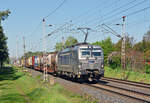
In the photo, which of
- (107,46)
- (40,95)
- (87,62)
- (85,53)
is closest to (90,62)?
(87,62)

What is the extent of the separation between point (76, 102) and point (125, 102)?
265 cm

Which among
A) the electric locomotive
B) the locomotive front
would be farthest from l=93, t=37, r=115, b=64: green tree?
the locomotive front

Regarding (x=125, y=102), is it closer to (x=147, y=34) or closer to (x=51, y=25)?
(x=51, y=25)

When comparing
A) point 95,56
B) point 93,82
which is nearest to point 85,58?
point 95,56

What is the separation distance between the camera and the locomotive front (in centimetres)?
2152

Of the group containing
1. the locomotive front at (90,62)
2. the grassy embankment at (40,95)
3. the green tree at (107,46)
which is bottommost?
the grassy embankment at (40,95)

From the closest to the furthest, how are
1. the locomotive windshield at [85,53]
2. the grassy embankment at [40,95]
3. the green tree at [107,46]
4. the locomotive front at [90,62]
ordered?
the grassy embankment at [40,95] < the locomotive front at [90,62] < the locomotive windshield at [85,53] < the green tree at [107,46]

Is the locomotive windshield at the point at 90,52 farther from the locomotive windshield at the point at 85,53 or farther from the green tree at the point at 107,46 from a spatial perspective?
the green tree at the point at 107,46

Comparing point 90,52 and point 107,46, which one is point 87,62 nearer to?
point 90,52

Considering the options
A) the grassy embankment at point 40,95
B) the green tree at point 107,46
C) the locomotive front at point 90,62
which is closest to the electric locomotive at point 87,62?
the locomotive front at point 90,62

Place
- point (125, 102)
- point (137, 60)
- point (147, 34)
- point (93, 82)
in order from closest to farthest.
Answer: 1. point (125, 102)
2. point (93, 82)
3. point (137, 60)
4. point (147, 34)

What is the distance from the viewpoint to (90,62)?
857 inches

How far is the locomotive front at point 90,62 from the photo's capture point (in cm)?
2152

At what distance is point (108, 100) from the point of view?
13.6m
